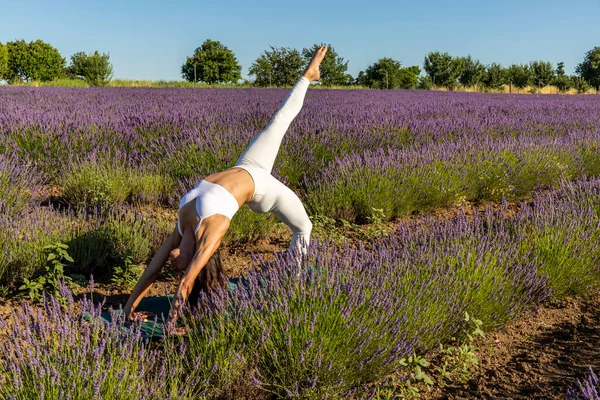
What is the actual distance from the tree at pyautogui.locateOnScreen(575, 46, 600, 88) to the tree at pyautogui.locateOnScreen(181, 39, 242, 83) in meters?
40.8

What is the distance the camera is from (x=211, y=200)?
251cm

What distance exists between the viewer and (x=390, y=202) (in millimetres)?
4914

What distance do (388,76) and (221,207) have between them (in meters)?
42.8

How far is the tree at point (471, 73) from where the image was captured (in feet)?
145

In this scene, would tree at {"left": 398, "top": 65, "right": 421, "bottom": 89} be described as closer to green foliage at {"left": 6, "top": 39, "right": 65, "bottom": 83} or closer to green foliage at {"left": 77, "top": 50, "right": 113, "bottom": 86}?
green foliage at {"left": 77, "top": 50, "right": 113, "bottom": 86}

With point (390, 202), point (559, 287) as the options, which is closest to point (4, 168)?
point (390, 202)

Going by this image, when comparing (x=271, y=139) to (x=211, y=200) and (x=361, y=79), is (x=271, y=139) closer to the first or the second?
(x=211, y=200)

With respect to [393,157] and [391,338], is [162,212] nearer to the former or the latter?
[393,157]

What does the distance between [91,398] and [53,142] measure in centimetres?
510

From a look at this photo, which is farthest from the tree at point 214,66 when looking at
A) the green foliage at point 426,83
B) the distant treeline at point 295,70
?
the green foliage at point 426,83

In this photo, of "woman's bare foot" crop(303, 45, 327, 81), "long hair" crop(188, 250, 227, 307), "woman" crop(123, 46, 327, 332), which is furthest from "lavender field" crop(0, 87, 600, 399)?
"woman's bare foot" crop(303, 45, 327, 81)

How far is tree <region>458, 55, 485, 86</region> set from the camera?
44.2 meters

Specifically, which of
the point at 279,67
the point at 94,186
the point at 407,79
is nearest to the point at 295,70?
the point at 279,67

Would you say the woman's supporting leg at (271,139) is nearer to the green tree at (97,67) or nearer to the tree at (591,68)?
the green tree at (97,67)
